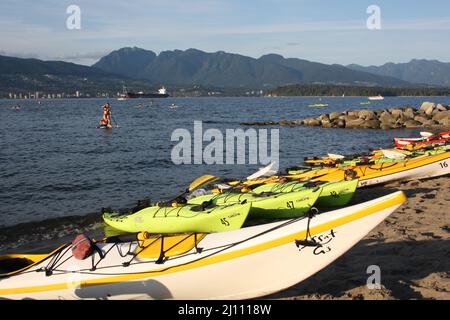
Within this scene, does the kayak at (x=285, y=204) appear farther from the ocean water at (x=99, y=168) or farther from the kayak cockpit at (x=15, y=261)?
the ocean water at (x=99, y=168)

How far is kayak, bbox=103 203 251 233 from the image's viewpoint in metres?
10.9

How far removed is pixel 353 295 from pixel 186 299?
2722 mm

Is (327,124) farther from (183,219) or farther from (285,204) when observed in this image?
(183,219)

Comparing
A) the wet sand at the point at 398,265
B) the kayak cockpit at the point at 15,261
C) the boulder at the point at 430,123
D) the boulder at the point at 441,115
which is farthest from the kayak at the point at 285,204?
the boulder at the point at 441,115

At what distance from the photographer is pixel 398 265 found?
25.6 feet

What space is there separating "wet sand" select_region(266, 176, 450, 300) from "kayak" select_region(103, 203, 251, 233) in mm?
3238

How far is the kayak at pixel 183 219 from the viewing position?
35.9 ft

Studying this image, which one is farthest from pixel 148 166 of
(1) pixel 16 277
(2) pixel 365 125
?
(2) pixel 365 125

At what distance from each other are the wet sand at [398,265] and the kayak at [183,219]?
3.24m

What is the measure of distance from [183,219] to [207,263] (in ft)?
16.3

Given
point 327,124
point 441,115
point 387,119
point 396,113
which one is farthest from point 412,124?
point 327,124

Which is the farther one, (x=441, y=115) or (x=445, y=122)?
(x=441, y=115)

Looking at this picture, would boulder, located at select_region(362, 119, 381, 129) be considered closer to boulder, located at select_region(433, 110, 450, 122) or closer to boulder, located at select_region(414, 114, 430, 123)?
boulder, located at select_region(414, 114, 430, 123)
